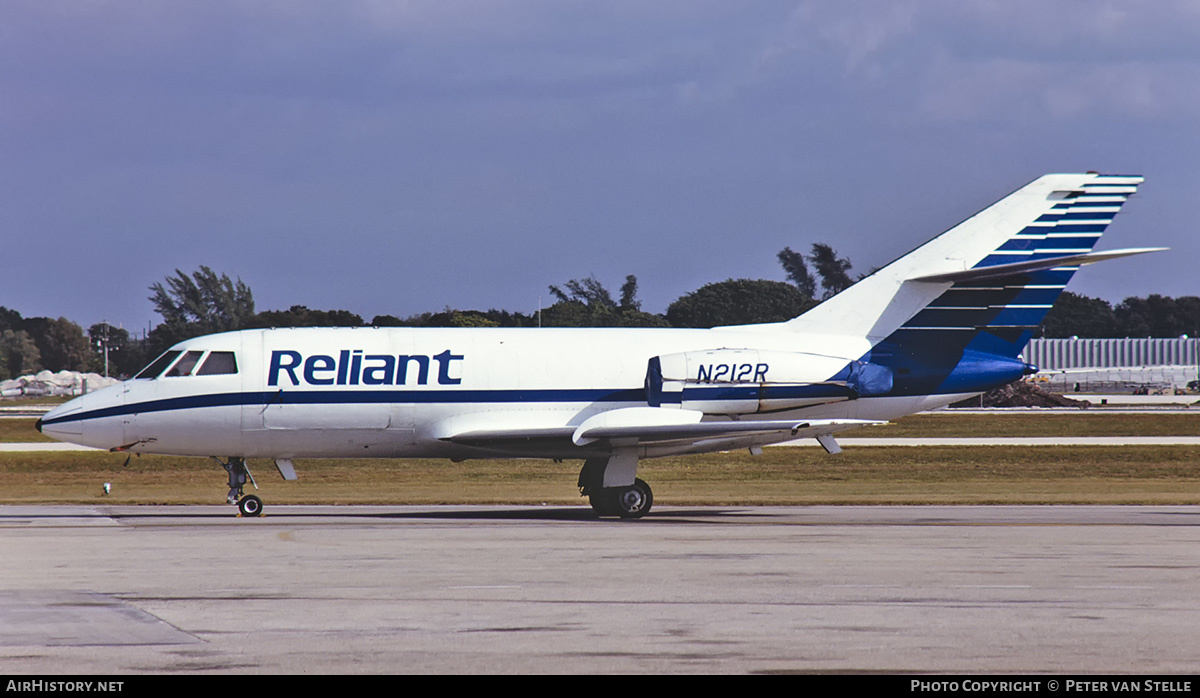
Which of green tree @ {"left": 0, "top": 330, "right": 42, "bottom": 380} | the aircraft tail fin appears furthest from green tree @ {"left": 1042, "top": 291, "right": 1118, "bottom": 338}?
the aircraft tail fin

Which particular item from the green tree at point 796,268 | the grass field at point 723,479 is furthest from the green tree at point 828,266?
the grass field at point 723,479

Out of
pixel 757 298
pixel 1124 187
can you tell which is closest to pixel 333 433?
pixel 1124 187

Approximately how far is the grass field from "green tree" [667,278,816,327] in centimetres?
6646

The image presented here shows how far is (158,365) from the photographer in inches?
1012

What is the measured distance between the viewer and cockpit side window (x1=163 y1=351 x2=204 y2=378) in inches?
1004

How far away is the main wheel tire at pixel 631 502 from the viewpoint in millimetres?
25922

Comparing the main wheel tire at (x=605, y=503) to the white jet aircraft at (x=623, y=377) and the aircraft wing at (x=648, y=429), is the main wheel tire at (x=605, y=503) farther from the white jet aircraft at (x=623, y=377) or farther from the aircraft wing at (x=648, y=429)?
the aircraft wing at (x=648, y=429)

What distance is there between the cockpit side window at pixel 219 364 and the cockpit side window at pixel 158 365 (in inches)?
24.9

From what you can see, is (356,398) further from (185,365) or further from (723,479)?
(723,479)

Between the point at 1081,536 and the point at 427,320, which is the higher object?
the point at 427,320

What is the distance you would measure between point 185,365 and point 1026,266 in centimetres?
1636

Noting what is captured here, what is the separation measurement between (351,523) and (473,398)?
347 centimetres
